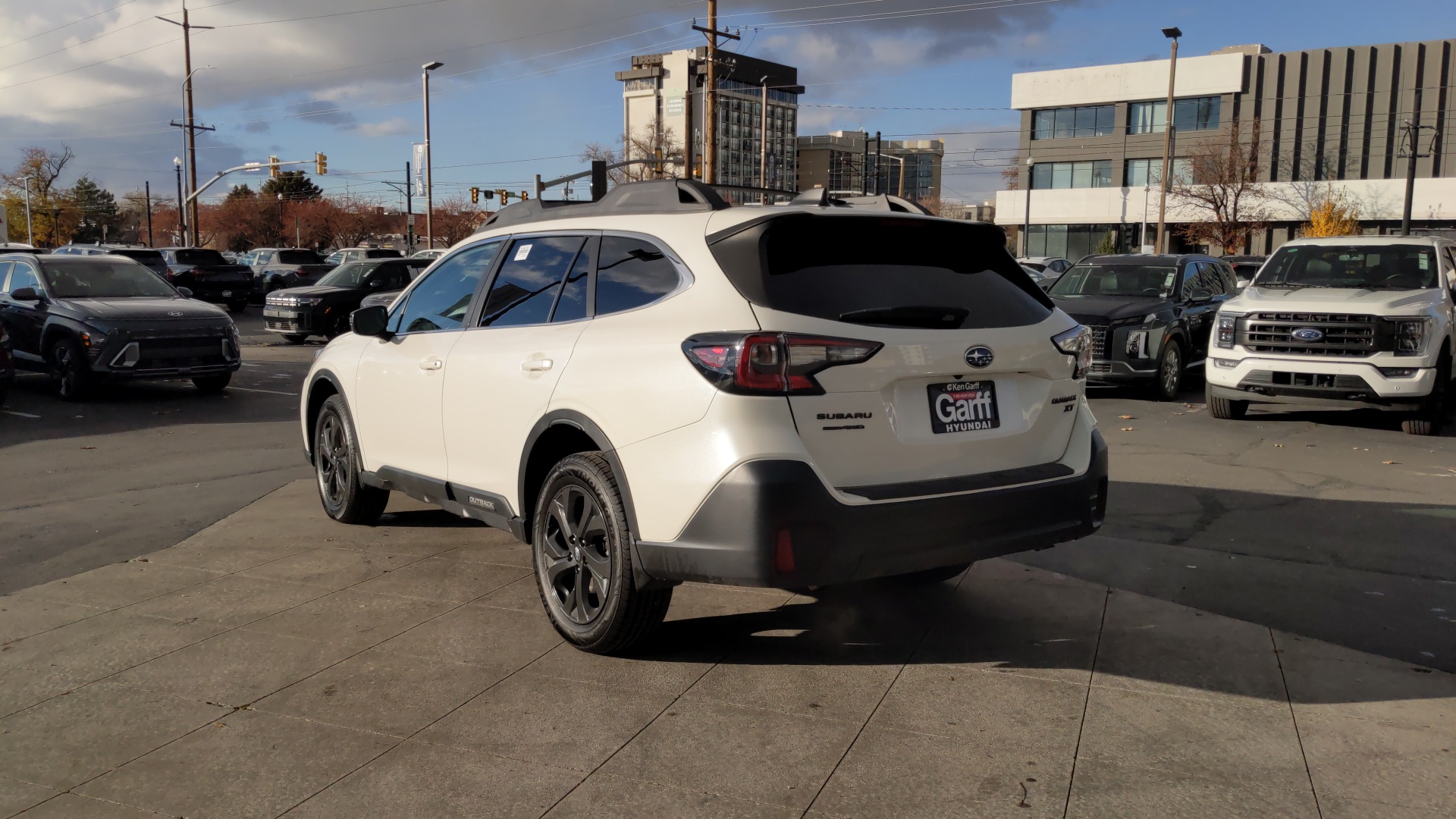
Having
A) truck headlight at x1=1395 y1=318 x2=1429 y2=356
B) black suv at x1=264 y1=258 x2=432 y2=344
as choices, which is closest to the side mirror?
truck headlight at x1=1395 y1=318 x2=1429 y2=356

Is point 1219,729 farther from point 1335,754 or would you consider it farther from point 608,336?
point 608,336

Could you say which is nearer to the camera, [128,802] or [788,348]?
[128,802]

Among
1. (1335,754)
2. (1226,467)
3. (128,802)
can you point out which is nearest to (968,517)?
(1335,754)

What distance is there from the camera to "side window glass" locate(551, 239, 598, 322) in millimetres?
4629

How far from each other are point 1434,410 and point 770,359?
9.45 metres

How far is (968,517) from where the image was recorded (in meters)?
4.00

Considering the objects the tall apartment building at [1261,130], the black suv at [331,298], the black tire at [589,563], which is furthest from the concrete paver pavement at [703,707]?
the tall apartment building at [1261,130]

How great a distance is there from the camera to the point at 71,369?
1290cm

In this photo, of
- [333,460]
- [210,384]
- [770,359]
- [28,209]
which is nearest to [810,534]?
[770,359]

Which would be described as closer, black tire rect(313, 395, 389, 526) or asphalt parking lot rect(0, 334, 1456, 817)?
asphalt parking lot rect(0, 334, 1456, 817)

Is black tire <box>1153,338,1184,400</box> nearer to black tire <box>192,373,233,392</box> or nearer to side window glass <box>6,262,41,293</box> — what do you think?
black tire <box>192,373,233,392</box>

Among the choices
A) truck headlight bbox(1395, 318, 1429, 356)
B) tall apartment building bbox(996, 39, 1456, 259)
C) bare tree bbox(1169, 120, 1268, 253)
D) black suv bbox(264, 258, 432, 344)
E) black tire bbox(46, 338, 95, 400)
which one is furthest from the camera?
tall apartment building bbox(996, 39, 1456, 259)

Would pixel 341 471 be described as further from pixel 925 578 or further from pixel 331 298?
pixel 331 298

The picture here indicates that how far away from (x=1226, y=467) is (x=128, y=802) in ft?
26.4
